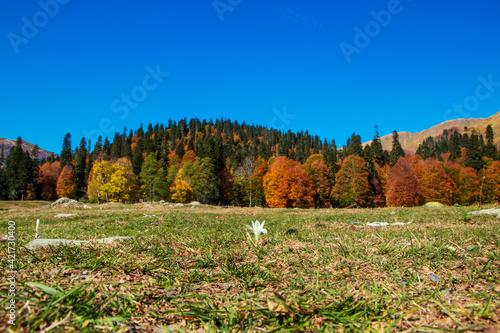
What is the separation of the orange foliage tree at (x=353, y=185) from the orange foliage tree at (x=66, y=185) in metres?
88.1

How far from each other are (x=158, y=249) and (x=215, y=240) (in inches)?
48.1

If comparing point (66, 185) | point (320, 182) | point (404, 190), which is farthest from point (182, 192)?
point (66, 185)

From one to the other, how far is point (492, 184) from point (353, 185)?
41.7 meters

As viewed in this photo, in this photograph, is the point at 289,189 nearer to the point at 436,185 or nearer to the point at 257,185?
the point at 257,185

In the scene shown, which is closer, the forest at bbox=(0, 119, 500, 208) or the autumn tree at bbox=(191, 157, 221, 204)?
the forest at bbox=(0, 119, 500, 208)

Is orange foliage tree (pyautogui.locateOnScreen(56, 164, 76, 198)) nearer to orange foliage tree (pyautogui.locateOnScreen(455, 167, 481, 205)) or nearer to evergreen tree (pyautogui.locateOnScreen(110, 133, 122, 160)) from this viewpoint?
evergreen tree (pyautogui.locateOnScreen(110, 133, 122, 160))

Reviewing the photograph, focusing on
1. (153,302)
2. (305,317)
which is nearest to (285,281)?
(305,317)

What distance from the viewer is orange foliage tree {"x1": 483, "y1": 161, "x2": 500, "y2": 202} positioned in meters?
72.6

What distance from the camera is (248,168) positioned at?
76.5 metres

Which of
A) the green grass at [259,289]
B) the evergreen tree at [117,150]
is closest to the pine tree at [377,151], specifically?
the green grass at [259,289]

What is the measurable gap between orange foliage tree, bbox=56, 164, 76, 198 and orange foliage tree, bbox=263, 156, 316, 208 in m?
72.5

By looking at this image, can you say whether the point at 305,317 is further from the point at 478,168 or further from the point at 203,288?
the point at 478,168

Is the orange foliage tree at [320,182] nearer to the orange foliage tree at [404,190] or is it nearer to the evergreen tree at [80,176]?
the orange foliage tree at [404,190]

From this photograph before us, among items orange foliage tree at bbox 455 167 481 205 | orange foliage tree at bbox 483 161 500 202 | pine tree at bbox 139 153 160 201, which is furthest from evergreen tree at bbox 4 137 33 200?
orange foliage tree at bbox 483 161 500 202
